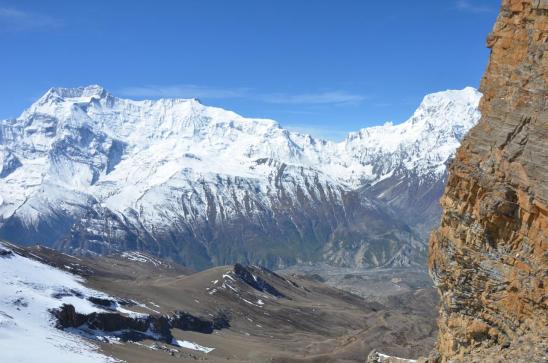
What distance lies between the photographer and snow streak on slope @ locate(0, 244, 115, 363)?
8450 centimetres

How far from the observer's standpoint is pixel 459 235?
994 inches

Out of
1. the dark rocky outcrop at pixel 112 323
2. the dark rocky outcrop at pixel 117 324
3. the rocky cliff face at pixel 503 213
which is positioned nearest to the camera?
the rocky cliff face at pixel 503 213

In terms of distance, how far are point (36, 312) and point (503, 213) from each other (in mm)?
102922

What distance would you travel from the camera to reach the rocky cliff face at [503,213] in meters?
21.8

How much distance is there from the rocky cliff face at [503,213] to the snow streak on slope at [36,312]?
64.9 meters

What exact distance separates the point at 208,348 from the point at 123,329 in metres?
35.6

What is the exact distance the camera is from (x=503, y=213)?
23.1 m

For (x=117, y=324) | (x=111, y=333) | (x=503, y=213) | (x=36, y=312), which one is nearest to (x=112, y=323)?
(x=117, y=324)

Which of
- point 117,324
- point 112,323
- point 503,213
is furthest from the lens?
point 117,324

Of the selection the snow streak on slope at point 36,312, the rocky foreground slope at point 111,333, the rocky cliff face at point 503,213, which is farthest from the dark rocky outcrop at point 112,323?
the rocky cliff face at point 503,213

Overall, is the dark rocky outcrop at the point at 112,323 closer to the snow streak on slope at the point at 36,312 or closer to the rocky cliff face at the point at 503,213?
the snow streak on slope at the point at 36,312

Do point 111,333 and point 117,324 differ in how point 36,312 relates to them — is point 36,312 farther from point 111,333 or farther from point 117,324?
point 117,324

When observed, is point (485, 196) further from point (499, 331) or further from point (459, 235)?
point (499, 331)

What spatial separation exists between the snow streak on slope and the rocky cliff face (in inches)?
2554
